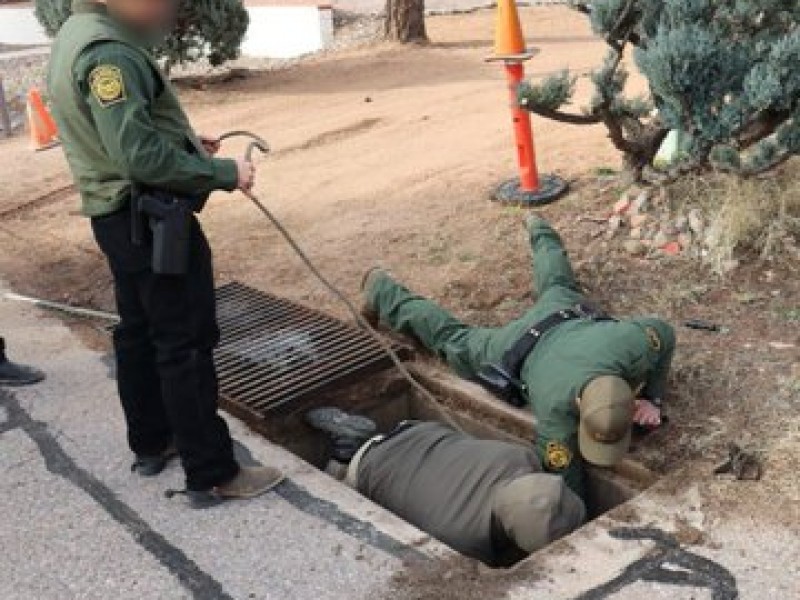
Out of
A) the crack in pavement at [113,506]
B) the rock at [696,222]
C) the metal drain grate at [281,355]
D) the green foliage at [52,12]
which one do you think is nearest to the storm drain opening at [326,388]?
the metal drain grate at [281,355]

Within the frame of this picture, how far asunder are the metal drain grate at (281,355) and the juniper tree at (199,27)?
19.4 feet

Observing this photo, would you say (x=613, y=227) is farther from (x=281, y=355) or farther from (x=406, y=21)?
(x=406, y=21)

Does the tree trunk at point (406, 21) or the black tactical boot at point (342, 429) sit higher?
the tree trunk at point (406, 21)

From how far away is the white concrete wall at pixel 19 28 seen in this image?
18.0m

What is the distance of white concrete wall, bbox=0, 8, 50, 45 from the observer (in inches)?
707

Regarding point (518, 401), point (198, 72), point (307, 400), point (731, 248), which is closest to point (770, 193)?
point (731, 248)

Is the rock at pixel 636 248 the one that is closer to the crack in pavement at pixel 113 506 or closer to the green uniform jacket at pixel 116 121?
the green uniform jacket at pixel 116 121

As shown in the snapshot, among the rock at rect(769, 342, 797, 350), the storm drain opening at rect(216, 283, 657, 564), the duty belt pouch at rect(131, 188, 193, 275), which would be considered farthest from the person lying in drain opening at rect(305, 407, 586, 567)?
the duty belt pouch at rect(131, 188, 193, 275)

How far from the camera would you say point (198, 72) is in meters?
12.1

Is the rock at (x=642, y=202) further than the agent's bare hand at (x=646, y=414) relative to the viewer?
Yes

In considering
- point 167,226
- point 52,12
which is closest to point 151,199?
point 167,226

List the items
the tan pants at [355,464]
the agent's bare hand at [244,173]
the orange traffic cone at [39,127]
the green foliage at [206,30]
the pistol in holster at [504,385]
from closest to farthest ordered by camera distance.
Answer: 1. the agent's bare hand at [244,173]
2. the tan pants at [355,464]
3. the pistol in holster at [504,385]
4. the orange traffic cone at [39,127]
5. the green foliage at [206,30]

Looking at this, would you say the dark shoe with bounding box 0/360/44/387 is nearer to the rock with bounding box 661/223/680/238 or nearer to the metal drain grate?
the metal drain grate

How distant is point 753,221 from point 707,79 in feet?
2.20
